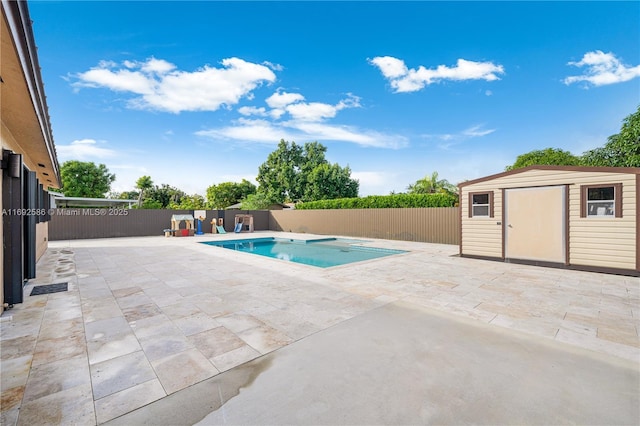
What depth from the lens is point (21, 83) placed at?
8.87 ft

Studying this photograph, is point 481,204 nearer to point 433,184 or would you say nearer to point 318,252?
point 318,252

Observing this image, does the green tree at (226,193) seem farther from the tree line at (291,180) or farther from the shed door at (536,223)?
the shed door at (536,223)

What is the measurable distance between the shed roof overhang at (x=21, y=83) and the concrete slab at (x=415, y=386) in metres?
2.65

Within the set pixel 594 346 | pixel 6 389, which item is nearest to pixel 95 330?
pixel 6 389

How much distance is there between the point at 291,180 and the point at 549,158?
2279cm

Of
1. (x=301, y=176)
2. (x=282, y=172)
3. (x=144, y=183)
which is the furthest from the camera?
(x=144, y=183)

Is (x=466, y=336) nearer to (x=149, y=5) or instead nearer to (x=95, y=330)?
(x=95, y=330)

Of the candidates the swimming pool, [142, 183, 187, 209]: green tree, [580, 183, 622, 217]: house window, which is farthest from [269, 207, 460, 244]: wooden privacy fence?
[142, 183, 187, 209]: green tree

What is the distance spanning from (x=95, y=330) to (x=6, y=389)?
3.33 ft

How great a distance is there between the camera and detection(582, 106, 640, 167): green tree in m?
15.4

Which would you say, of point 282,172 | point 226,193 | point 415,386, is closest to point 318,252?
point 415,386

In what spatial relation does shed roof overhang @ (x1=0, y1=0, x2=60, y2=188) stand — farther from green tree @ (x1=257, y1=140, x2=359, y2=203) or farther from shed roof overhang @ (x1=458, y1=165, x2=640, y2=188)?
green tree @ (x1=257, y1=140, x2=359, y2=203)

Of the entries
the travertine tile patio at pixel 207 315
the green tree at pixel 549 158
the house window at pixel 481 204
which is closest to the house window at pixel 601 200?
the travertine tile patio at pixel 207 315

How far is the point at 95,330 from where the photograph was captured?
9.32ft
